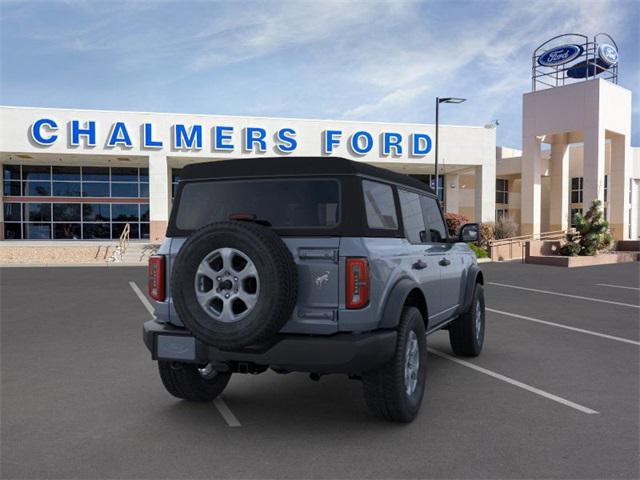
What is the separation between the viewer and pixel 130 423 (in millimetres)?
4656

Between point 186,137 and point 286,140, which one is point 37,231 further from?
point 286,140

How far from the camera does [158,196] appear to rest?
105 ft

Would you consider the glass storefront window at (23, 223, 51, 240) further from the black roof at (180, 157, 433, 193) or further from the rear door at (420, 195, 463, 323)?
the black roof at (180, 157, 433, 193)

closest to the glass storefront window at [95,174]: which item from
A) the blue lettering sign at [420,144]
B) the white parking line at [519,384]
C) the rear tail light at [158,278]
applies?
the blue lettering sign at [420,144]

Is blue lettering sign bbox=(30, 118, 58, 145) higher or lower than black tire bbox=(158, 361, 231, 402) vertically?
higher

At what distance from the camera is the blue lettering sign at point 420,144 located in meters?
34.5

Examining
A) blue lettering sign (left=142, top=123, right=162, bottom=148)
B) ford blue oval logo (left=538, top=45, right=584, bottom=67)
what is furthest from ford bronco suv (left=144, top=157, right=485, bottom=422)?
ford blue oval logo (left=538, top=45, right=584, bottom=67)

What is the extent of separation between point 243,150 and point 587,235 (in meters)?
18.0

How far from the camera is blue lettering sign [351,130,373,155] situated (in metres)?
33.6

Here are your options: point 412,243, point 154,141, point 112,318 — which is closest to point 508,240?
point 154,141

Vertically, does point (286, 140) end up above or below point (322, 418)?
above

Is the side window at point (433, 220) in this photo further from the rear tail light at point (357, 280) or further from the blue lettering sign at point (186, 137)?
the blue lettering sign at point (186, 137)

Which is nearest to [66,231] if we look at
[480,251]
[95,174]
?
[95,174]

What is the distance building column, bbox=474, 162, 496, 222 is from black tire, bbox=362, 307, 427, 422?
32.3m
